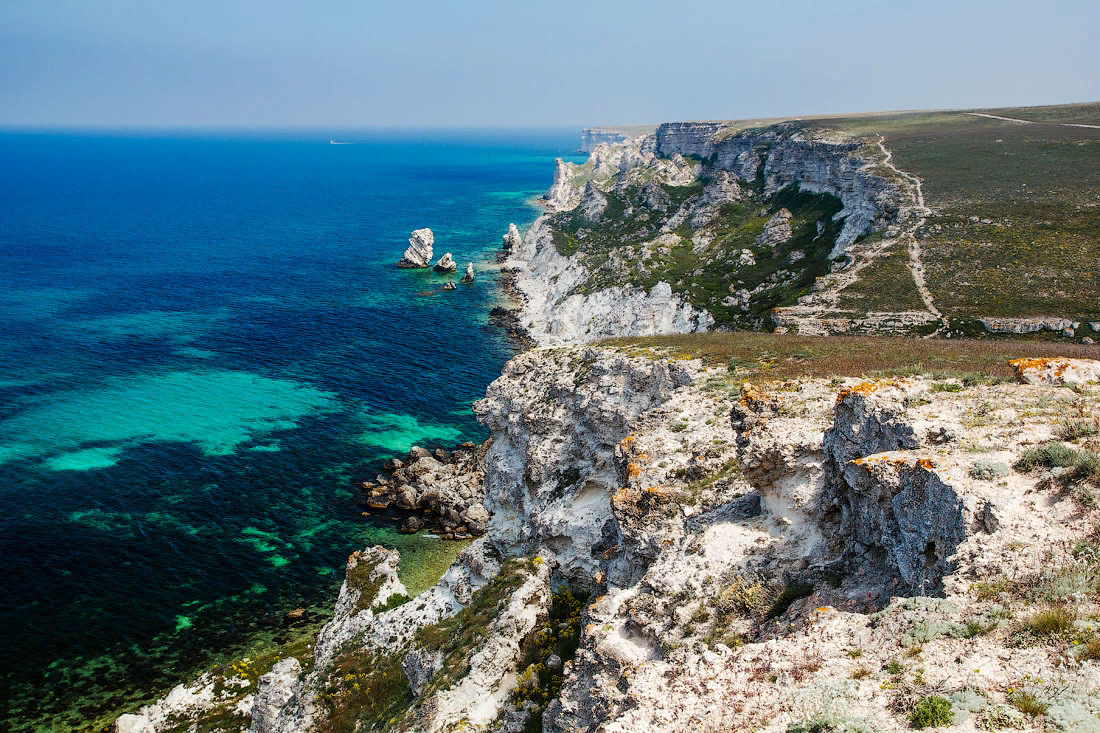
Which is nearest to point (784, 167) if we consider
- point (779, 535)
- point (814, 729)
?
point (779, 535)

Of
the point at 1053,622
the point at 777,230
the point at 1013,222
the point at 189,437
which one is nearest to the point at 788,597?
the point at 1053,622

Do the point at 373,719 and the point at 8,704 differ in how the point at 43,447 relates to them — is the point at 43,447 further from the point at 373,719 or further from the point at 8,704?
the point at 373,719

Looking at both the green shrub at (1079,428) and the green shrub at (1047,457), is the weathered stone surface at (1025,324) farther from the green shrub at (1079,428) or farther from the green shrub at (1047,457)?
the green shrub at (1047,457)

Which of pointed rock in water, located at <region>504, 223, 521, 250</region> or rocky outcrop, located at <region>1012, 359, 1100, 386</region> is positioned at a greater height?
rocky outcrop, located at <region>1012, 359, 1100, 386</region>

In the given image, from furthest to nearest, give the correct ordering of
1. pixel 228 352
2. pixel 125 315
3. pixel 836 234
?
pixel 125 315, pixel 228 352, pixel 836 234

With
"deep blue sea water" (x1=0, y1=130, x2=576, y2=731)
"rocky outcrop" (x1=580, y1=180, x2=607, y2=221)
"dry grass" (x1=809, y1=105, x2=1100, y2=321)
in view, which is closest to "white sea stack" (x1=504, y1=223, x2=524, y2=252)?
"deep blue sea water" (x1=0, y1=130, x2=576, y2=731)

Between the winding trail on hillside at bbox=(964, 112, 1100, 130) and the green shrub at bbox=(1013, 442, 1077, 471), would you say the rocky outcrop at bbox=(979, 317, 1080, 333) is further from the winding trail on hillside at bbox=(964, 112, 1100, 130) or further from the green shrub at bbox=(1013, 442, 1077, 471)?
the winding trail on hillside at bbox=(964, 112, 1100, 130)
